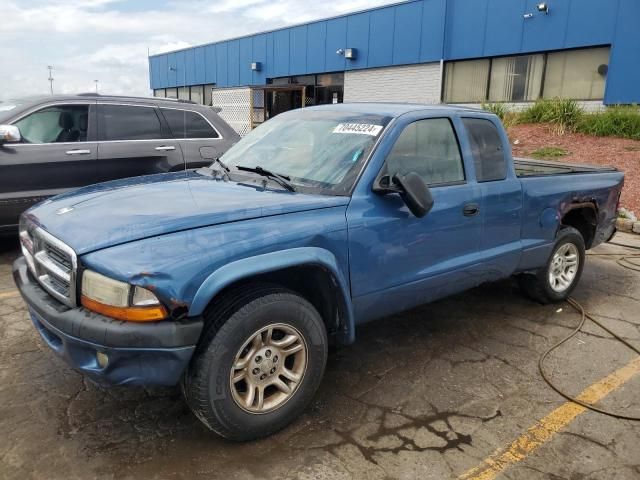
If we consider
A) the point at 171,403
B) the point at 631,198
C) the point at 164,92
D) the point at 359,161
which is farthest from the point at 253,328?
the point at 164,92

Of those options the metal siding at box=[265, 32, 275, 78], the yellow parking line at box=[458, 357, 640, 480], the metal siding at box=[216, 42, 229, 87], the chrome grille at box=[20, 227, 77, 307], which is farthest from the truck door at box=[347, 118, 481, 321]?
the metal siding at box=[216, 42, 229, 87]

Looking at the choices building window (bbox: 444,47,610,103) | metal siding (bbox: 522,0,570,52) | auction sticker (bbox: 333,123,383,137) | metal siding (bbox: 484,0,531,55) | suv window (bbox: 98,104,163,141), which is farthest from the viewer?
metal siding (bbox: 484,0,531,55)

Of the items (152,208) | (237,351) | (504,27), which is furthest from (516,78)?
(237,351)

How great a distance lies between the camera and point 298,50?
85.8ft

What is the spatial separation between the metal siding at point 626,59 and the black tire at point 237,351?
50.4ft

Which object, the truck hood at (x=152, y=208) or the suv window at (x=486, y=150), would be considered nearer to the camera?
the truck hood at (x=152, y=208)

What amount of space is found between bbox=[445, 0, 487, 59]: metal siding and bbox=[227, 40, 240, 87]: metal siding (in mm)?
14617

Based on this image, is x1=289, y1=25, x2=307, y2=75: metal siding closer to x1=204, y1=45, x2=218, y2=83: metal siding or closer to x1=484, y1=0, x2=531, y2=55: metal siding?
x1=204, y1=45, x2=218, y2=83: metal siding

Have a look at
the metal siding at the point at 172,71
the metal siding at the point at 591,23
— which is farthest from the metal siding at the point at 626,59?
the metal siding at the point at 172,71

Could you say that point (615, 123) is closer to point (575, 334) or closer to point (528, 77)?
point (528, 77)

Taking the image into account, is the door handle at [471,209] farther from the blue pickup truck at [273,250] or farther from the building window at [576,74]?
the building window at [576,74]

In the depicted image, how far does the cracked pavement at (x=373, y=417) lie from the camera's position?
2637mm

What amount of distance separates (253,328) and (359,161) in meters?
1.24

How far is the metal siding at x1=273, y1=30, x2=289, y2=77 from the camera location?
2689 centimetres
